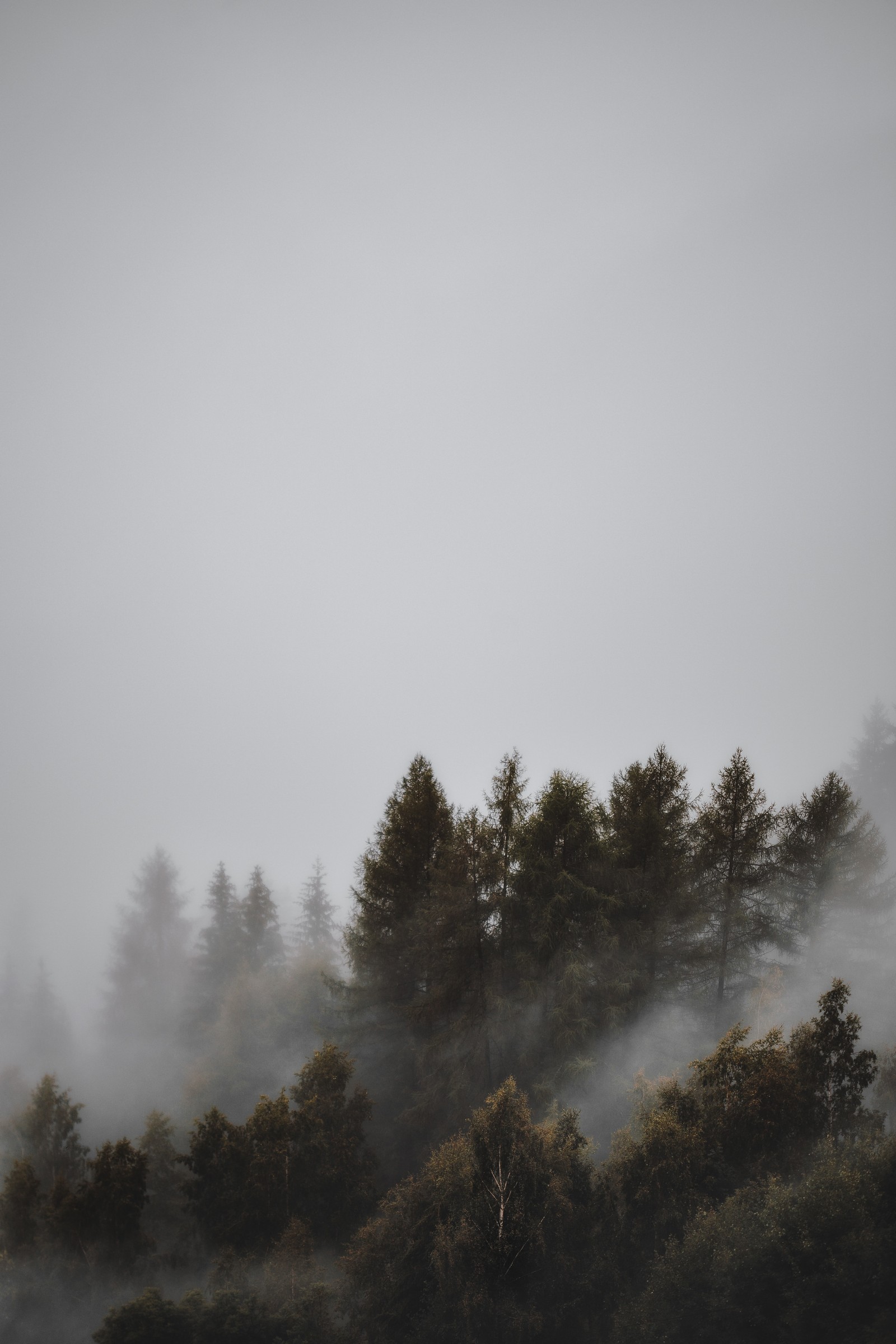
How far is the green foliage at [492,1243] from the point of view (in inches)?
507

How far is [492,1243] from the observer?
13.0m

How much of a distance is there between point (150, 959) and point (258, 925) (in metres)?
13.6

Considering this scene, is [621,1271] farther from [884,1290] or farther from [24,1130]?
[24,1130]

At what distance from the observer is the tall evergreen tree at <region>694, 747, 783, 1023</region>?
1905 cm

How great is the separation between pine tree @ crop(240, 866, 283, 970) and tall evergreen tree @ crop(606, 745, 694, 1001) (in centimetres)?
3005

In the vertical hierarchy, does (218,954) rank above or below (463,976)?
above

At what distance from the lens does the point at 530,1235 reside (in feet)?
42.8

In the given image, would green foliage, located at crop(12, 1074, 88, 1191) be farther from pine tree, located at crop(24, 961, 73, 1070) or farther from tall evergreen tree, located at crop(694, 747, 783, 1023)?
pine tree, located at crop(24, 961, 73, 1070)

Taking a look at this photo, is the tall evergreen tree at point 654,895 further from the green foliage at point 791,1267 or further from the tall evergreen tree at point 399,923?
the green foliage at point 791,1267

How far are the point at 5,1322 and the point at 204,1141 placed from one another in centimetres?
673

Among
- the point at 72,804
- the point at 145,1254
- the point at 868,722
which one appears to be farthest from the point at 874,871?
the point at 72,804

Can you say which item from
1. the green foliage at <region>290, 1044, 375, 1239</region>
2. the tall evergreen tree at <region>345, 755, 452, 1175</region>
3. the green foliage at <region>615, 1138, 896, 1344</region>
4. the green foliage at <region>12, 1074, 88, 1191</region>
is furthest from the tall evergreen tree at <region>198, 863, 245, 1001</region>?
the green foliage at <region>615, 1138, 896, 1344</region>

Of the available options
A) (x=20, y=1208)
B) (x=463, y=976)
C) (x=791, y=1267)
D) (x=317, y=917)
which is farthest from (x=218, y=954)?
(x=791, y=1267)

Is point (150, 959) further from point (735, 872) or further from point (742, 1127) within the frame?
point (742, 1127)
